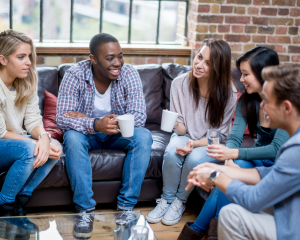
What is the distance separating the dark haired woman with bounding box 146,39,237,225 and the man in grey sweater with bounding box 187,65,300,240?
746 mm

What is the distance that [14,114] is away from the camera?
2.27 m

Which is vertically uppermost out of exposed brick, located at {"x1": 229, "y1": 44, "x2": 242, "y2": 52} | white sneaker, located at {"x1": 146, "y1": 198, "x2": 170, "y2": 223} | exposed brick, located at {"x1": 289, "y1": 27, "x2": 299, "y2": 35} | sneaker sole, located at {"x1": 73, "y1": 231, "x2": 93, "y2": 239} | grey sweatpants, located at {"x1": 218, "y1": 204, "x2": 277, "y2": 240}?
exposed brick, located at {"x1": 289, "y1": 27, "x2": 299, "y2": 35}

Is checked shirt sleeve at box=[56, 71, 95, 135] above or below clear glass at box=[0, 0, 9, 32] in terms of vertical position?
below

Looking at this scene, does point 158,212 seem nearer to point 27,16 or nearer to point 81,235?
point 81,235

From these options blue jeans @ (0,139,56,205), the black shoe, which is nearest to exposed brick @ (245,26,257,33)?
blue jeans @ (0,139,56,205)

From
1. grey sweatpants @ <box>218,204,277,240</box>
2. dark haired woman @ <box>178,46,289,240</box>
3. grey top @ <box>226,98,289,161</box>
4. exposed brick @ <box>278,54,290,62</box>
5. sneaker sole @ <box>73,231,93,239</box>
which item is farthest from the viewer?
exposed brick @ <box>278,54,290,62</box>

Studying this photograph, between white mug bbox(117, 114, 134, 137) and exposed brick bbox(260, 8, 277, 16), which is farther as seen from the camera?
exposed brick bbox(260, 8, 277, 16)

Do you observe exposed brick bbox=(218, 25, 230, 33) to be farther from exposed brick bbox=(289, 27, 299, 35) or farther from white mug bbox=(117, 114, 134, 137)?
white mug bbox=(117, 114, 134, 137)

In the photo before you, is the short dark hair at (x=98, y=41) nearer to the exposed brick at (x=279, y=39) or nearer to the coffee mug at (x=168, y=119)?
the coffee mug at (x=168, y=119)

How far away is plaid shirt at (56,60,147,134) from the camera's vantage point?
2.39m

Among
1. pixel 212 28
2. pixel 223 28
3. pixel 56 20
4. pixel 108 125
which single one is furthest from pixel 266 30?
pixel 108 125

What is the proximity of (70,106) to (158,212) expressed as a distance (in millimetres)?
861

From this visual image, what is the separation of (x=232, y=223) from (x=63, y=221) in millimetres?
797

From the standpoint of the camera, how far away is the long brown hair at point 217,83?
2.29 meters
